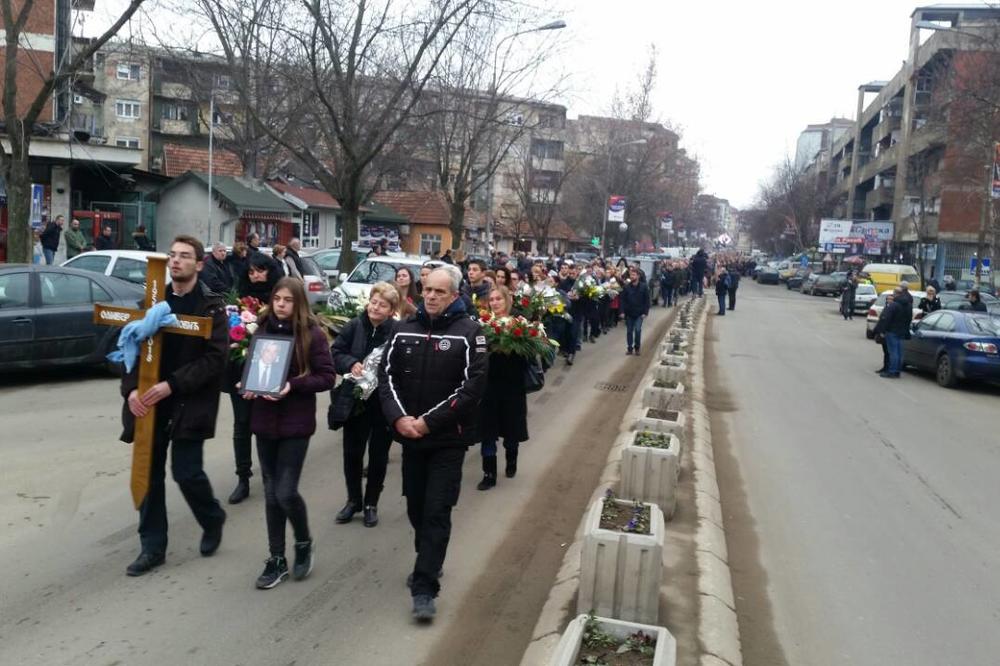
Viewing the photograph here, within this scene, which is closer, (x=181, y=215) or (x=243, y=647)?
(x=243, y=647)

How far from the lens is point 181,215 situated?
34.8 meters

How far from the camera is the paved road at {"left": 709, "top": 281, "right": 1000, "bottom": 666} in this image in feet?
17.0

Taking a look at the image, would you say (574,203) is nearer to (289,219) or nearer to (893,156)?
(893,156)

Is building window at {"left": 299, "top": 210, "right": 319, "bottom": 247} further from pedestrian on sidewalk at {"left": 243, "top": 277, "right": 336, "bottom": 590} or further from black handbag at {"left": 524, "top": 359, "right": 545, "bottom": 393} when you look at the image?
pedestrian on sidewalk at {"left": 243, "top": 277, "right": 336, "bottom": 590}

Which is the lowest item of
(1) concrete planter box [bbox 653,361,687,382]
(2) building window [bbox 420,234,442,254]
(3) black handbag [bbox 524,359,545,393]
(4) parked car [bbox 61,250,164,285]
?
(1) concrete planter box [bbox 653,361,687,382]

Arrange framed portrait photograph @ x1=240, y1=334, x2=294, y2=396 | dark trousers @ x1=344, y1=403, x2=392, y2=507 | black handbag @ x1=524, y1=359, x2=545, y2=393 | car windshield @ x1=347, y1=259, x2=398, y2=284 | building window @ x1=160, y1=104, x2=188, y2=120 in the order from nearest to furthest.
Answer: framed portrait photograph @ x1=240, y1=334, x2=294, y2=396 → dark trousers @ x1=344, y1=403, x2=392, y2=507 → black handbag @ x1=524, y1=359, x2=545, y2=393 → car windshield @ x1=347, y1=259, x2=398, y2=284 → building window @ x1=160, y1=104, x2=188, y2=120

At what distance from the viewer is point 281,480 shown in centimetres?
507

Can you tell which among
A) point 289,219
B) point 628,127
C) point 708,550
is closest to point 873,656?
point 708,550

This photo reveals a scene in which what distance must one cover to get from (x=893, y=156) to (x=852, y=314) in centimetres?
3248

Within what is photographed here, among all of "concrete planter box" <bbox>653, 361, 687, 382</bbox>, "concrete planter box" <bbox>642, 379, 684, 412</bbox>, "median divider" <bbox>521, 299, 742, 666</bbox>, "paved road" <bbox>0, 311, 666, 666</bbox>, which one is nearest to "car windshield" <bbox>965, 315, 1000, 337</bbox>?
"concrete planter box" <bbox>653, 361, 687, 382</bbox>

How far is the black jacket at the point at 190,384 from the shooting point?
5.10 metres

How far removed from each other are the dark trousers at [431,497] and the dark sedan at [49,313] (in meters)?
7.21

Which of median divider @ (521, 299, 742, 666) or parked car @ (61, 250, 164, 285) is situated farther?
parked car @ (61, 250, 164, 285)

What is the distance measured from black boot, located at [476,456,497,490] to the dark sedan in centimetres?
555
